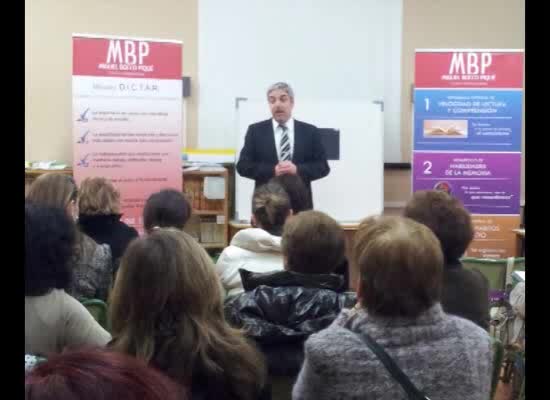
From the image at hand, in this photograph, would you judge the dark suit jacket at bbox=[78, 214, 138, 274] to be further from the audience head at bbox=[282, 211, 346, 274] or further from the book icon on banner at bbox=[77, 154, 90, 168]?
the book icon on banner at bbox=[77, 154, 90, 168]

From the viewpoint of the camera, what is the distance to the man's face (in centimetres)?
508

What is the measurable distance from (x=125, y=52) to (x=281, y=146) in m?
1.42

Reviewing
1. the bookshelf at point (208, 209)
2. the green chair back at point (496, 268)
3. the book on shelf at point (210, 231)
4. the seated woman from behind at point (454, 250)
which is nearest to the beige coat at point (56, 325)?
the seated woman from behind at point (454, 250)

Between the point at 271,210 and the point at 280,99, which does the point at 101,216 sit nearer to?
the point at 271,210

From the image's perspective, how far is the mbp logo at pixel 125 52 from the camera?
5.27 metres

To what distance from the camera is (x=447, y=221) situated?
8.00ft

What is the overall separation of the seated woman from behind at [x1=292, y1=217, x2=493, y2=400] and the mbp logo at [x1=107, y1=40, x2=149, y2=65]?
4086mm

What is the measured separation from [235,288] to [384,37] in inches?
181

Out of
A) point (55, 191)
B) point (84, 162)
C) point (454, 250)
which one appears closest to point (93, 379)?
point (454, 250)

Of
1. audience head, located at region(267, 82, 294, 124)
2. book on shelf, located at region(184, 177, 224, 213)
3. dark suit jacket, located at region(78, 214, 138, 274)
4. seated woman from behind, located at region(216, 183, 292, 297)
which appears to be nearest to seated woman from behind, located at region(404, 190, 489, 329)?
seated woman from behind, located at region(216, 183, 292, 297)

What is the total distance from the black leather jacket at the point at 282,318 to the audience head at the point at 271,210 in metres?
1.03

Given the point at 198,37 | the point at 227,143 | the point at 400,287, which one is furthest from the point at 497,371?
the point at 198,37

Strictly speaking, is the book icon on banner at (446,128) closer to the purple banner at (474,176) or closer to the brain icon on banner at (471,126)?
the brain icon on banner at (471,126)
